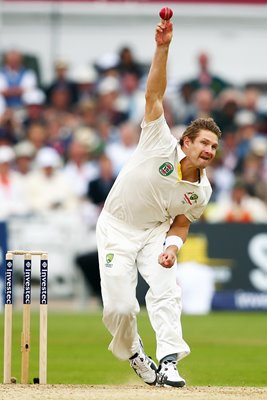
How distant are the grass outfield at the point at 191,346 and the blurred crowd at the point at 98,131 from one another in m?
1.83

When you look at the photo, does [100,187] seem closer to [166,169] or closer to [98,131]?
[98,131]

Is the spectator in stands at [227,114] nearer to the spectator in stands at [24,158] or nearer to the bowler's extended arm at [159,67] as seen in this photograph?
the spectator in stands at [24,158]

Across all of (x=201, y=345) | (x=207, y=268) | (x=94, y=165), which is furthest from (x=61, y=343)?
(x=94, y=165)

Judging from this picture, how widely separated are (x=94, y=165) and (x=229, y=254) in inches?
107

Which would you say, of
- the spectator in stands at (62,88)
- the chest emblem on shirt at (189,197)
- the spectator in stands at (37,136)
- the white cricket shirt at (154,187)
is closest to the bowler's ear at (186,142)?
the white cricket shirt at (154,187)

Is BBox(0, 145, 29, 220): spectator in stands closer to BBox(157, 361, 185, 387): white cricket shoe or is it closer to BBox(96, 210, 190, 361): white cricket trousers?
BBox(96, 210, 190, 361): white cricket trousers

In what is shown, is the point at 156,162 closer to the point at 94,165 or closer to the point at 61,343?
the point at 61,343

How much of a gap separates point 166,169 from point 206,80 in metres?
12.8

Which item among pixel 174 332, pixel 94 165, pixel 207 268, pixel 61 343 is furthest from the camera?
pixel 94 165

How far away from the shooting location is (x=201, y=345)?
1370 centimetres

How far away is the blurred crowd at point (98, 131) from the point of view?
18.1m

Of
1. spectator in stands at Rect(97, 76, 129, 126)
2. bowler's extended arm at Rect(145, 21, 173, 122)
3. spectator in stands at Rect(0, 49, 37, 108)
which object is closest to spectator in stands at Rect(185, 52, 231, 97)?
spectator in stands at Rect(97, 76, 129, 126)

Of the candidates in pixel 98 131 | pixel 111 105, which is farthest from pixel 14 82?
pixel 98 131

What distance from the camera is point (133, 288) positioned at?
9.23m
